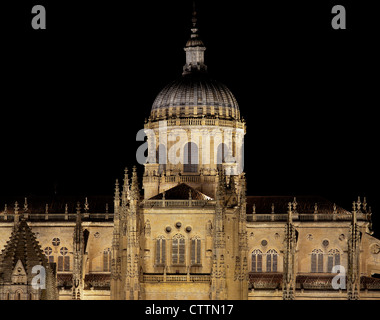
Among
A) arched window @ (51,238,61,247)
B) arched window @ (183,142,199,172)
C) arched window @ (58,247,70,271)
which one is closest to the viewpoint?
arched window @ (183,142,199,172)

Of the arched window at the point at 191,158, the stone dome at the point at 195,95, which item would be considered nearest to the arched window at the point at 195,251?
the arched window at the point at 191,158

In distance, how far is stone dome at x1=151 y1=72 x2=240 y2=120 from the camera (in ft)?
400

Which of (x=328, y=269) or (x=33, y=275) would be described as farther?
(x=328, y=269)

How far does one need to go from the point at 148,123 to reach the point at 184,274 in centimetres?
1949

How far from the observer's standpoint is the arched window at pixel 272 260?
120m

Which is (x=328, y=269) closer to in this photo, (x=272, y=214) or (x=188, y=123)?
(x=272, y=214)

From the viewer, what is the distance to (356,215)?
11888 centimetres

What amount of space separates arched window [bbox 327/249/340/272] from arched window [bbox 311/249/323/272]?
28.4 inches

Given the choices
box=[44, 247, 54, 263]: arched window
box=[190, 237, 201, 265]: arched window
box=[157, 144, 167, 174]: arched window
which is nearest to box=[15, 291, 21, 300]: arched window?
box=[190, 237, 201, 265]: arched window

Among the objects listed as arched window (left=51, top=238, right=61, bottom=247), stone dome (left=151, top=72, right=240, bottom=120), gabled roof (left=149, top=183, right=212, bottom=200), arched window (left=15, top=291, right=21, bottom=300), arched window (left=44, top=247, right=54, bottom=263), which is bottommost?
arched window (left=15, top=291, right=21, bottom=300)

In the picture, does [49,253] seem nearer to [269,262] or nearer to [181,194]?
[181,194]

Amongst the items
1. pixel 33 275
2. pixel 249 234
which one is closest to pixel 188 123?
pixel 249 234

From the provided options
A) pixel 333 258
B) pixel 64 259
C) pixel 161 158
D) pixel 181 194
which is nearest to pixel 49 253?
pixel 64 259

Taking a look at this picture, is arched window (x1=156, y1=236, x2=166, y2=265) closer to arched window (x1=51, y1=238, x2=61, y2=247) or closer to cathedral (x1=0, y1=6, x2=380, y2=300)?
cathedral (x1=0, y1=6, x2=380, y2=300)
